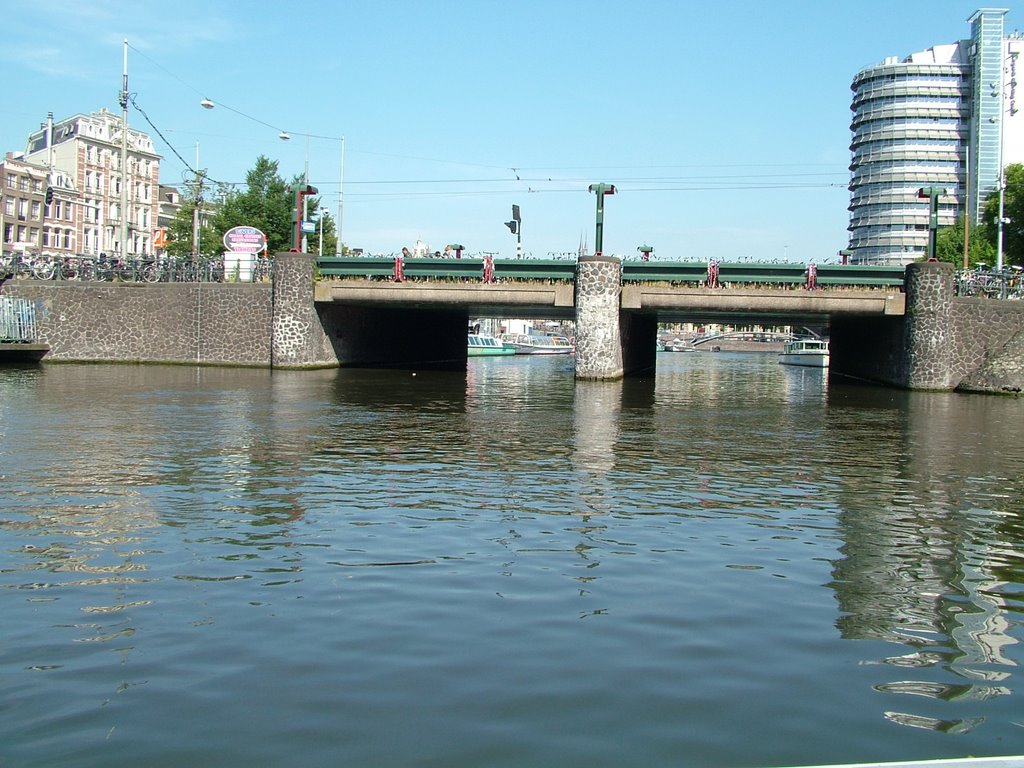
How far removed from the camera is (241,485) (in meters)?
13.2

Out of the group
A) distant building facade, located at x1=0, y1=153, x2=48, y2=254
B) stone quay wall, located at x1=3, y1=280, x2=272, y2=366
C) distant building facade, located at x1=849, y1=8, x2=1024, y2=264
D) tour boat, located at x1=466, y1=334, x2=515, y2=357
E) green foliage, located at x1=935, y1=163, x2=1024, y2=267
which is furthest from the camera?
distant building facade, located at x1=849, y1=8, x2=1024, y2=264

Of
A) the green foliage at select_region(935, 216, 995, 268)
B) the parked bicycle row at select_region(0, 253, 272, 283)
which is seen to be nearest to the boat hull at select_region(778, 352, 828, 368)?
the green foliage at select_region(935, 216, 995, 268)

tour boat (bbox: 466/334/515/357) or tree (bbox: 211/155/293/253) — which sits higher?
tree (bbox: 211/155/293/253)

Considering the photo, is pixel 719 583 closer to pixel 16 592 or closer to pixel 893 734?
pixel 893 734

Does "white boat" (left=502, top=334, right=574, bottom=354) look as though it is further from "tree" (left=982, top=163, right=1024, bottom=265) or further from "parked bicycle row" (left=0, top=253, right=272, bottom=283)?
"parked bicycle row" (left=0, top=253, right=272, bottom=283)

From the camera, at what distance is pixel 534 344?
114812 millimetres

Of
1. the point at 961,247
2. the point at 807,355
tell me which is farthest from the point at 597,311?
the point at 807,355

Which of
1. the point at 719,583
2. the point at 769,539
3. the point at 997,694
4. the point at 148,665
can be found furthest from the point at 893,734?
the point at 769,539

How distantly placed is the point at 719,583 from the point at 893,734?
10.4ft

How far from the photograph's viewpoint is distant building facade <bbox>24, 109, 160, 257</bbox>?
106 metres

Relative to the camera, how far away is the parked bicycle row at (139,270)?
45.6 metres

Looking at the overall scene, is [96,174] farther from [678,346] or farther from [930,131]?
[930,131]

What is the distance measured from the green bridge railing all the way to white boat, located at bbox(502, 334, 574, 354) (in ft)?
199

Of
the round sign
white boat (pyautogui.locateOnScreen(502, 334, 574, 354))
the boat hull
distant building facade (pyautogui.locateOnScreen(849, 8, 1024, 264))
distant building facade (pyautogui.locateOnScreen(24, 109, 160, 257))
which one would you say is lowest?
the boat hull
